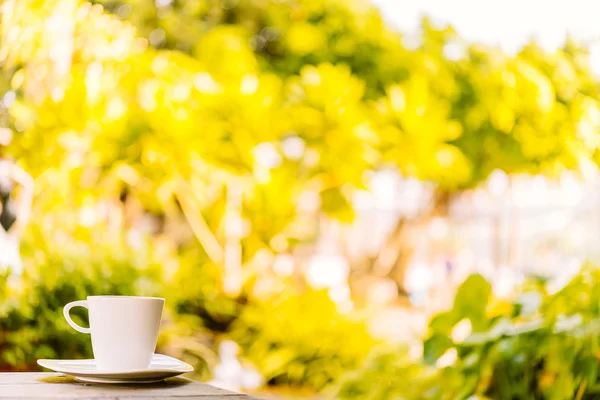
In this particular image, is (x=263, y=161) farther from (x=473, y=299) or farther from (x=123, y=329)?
(x=123, y=329)

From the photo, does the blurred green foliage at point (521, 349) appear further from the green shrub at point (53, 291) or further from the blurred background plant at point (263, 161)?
the green shrub at point (53, 291)

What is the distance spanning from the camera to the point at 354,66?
17.1ft

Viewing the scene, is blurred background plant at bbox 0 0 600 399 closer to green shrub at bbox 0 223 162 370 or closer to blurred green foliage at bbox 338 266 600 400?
green shrub at bbox 0 223 162 370

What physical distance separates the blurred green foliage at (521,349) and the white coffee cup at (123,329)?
1.25 meters

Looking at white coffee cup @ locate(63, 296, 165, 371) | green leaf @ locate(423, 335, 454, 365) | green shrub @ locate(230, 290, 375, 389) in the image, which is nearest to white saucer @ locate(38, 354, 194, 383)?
white coffee cup @ locate(63, 296, 165, 371)

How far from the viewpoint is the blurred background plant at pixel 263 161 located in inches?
135

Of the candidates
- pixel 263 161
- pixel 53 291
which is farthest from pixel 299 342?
pixel 53 291

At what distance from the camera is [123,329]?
864 mm

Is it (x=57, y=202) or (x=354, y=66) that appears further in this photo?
(x=354, y=66)

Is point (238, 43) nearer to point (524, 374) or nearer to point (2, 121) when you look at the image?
point (2, 121)

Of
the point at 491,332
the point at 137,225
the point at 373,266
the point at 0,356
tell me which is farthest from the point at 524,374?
the point at 373,266

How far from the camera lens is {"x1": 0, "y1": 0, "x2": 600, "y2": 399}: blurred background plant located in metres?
3.43

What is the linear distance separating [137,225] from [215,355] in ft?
3.72

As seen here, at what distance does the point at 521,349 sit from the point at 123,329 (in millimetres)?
1363
